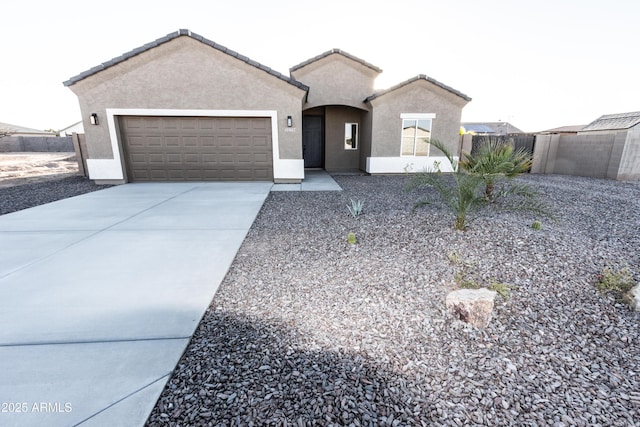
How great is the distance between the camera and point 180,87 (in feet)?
31.4

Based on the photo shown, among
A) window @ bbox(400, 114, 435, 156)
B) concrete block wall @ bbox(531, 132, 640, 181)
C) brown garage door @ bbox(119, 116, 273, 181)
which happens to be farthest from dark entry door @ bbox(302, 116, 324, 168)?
concrete block wall @ bbox(531, 132, 640, 181)

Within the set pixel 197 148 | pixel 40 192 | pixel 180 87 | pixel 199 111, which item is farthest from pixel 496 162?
pixel 40 192

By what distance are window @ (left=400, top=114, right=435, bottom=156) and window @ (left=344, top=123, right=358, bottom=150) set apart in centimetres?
280

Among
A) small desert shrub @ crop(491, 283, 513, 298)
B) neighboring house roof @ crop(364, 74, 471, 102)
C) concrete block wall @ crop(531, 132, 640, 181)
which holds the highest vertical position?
neighboring house roof @ crop(364, 74, 471, 102)

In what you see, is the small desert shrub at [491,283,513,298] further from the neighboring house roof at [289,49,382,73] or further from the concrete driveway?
the neighboring house roof at [289,49,382,73]

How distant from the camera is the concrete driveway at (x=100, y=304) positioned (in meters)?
1.82

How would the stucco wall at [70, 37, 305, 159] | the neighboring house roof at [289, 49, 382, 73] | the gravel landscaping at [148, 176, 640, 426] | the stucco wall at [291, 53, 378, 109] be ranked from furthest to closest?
the stucco wall at [291, 53, 378, 109] < the neighboring house roof at [289, 49, 382, 73] < the stucco wall at [70, 37, 305, 159] < the gravel landscaping at [148, 176, 640, 426]

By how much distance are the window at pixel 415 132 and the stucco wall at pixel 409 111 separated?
0.67ft

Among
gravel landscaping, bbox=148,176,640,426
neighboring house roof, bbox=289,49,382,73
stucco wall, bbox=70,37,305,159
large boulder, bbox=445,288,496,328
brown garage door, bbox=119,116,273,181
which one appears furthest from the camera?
neighboring house roof, bbox=289,49,382,73

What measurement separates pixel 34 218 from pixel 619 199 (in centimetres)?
1409

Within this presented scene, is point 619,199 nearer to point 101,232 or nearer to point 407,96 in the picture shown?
point 407,96

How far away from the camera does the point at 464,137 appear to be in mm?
13531

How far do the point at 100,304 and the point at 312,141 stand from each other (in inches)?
527

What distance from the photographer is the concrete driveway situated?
1.82m
